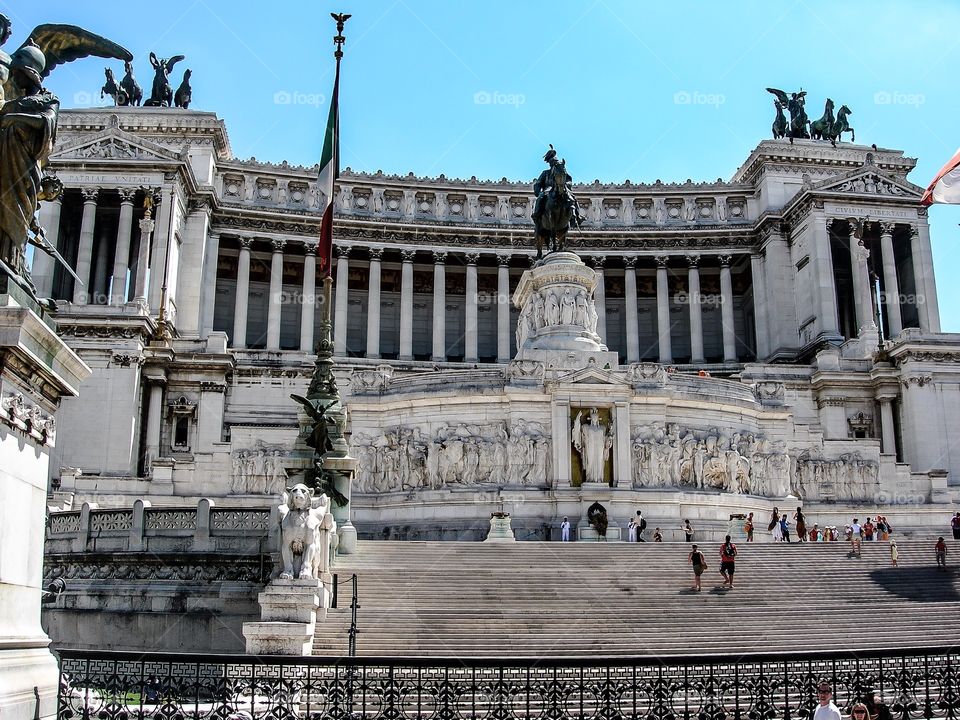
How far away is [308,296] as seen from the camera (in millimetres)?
71375

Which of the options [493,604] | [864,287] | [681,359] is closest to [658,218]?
[681,359]

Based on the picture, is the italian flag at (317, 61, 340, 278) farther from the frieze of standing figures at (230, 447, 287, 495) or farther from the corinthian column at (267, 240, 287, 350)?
the corinthian column at (267, 240, 287, 350)

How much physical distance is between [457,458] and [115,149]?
39219 mm

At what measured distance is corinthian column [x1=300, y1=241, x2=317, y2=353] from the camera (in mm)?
70875

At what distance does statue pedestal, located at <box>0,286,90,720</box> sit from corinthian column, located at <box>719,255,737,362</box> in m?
67.0

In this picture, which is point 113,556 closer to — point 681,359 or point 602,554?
point 602,554

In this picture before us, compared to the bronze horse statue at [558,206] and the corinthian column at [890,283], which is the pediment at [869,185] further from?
the bronze horse statue at [558,206]

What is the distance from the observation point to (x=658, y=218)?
77625mm

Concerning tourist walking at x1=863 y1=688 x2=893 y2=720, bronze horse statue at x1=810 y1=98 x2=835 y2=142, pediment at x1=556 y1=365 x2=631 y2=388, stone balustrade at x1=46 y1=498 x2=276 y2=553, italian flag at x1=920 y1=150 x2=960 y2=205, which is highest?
bronze horse statue at x1=810 y1=98 x2=835 y2=142

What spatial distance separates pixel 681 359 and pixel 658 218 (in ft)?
35.3

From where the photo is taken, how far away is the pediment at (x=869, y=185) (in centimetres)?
7088

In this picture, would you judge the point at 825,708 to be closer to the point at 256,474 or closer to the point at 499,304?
the point at 256,474

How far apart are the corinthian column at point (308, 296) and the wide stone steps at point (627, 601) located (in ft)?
147

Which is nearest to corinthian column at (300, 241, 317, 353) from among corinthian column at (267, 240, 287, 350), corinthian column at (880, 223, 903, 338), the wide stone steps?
corinthian column at (267, 240, 287, 350)
